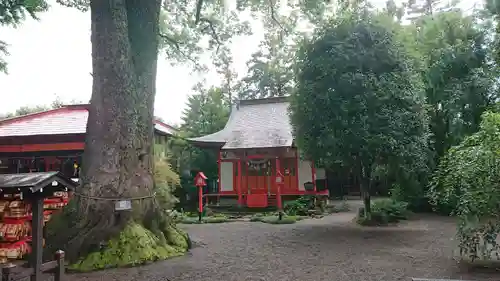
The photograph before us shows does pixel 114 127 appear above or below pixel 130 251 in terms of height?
above

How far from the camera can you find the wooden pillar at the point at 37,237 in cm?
499

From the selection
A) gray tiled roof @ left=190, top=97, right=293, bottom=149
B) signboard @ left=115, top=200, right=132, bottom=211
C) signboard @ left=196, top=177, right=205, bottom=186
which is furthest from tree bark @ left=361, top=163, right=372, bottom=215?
signboard @ left=115, top=200, right=132, bottom=211

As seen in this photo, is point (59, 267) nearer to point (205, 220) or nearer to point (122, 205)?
point (122, 205)

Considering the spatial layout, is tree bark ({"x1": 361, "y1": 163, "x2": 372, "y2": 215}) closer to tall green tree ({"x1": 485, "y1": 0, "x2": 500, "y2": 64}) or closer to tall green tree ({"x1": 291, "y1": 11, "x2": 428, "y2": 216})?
tall green tree ({"x1": 291, "y1": 11, "x2": 428, "y2": 216})

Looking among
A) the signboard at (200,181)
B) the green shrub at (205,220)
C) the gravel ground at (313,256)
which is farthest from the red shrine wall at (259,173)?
the gravel ground at (313,256)

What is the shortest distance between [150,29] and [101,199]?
4157 millimetres

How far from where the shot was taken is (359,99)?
32.3 feet

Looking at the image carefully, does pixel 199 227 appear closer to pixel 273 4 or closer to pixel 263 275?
pixel 263 275

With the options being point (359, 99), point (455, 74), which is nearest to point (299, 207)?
point (359, 99)

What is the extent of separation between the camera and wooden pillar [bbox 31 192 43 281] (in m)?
4.99

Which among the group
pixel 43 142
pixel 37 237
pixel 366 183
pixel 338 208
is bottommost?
pixel 338 208

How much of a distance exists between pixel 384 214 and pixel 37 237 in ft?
33.3

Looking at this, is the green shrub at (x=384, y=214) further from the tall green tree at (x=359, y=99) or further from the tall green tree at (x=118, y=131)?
the tall green tree at (x=118, y=131)

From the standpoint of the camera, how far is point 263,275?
20.1 ft
